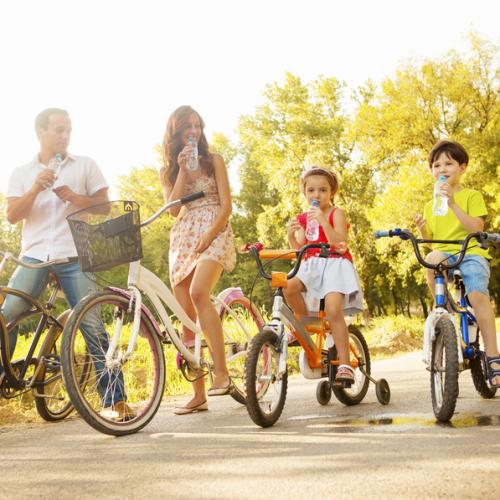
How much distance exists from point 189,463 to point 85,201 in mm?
2376

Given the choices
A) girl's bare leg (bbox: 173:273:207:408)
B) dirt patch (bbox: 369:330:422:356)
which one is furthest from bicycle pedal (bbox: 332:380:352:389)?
dirt patch (bbox: 369:330:422:356)

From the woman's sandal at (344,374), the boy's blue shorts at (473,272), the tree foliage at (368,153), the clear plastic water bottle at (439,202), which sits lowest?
the woman's sandal at (344,374)

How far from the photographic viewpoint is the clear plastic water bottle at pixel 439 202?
17.5 ft

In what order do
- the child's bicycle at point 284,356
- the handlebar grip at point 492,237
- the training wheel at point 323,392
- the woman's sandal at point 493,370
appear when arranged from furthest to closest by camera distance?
the training wheel at point 323,392, the woman's sandal at point 493,370, the handlebar grip at point 492,237, the child's bicycle at point 284,356

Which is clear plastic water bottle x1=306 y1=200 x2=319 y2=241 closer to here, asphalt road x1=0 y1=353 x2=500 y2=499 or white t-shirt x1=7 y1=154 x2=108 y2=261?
asphalt road x1=0 y1=353 x2=500 y2=499

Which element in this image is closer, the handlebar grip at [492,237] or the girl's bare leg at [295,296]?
the handlebar grip at [492,237]

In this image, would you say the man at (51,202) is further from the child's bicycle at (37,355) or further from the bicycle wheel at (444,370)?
the bicycle wheel at (444,370)

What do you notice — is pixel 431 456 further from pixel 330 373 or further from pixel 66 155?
pixel 66 155

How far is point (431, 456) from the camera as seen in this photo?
11.7ft

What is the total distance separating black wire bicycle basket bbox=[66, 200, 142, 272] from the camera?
183 inches

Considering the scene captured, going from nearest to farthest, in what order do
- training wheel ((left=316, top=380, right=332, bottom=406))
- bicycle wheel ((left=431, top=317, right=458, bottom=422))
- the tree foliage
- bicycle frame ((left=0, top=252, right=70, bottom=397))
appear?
bicycle wheel ((left=431, top=317, right=458, bottom=422))
bicycle frame ((left=0, top=252, right=70, bottom=397))
training wheel ((left=316, top=380, right=332, bottom=406))
the tree foliage

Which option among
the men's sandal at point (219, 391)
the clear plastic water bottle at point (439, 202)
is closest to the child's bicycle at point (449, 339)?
the clear plastic water bottle at point (439, 202)

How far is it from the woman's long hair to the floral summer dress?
0.12 m

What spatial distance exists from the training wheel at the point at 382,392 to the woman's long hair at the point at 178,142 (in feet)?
6.30
